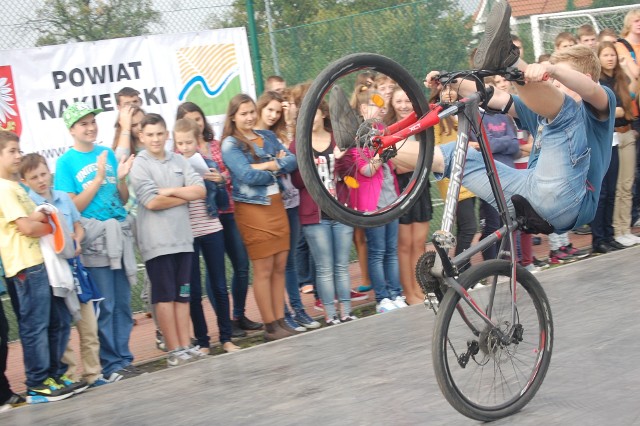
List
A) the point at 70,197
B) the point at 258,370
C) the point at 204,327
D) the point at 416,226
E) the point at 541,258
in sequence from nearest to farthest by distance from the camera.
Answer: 1. the point at 258,370
2. the point at 70,197
3. the point at 204,327
4. the point at 416,226
5. the point at 541,258

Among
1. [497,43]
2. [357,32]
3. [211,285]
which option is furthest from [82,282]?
[357,32]

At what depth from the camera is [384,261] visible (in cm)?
802

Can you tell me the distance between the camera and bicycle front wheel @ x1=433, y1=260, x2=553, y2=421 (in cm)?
440

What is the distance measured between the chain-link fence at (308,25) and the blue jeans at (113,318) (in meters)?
2.49

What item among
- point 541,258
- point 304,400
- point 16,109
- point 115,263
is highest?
point 16,109

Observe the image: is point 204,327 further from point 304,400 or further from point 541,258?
point 541,258

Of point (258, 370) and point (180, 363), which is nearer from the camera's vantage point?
point (258, 370)

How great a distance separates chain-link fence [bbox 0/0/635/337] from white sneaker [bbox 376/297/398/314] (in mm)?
2645

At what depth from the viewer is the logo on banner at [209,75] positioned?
8891mm

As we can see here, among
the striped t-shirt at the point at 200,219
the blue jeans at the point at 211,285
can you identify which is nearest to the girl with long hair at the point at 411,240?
the blue jeans at the point at 211,285

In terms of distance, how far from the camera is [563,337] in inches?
242

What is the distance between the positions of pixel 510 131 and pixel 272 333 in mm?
2830

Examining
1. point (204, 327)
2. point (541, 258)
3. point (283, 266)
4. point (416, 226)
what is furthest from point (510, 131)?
point (204, 327)

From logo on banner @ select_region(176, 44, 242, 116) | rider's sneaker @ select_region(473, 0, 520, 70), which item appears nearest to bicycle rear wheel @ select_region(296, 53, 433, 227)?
rider's sneaker @ select_region(473, 0, 520, 70)
